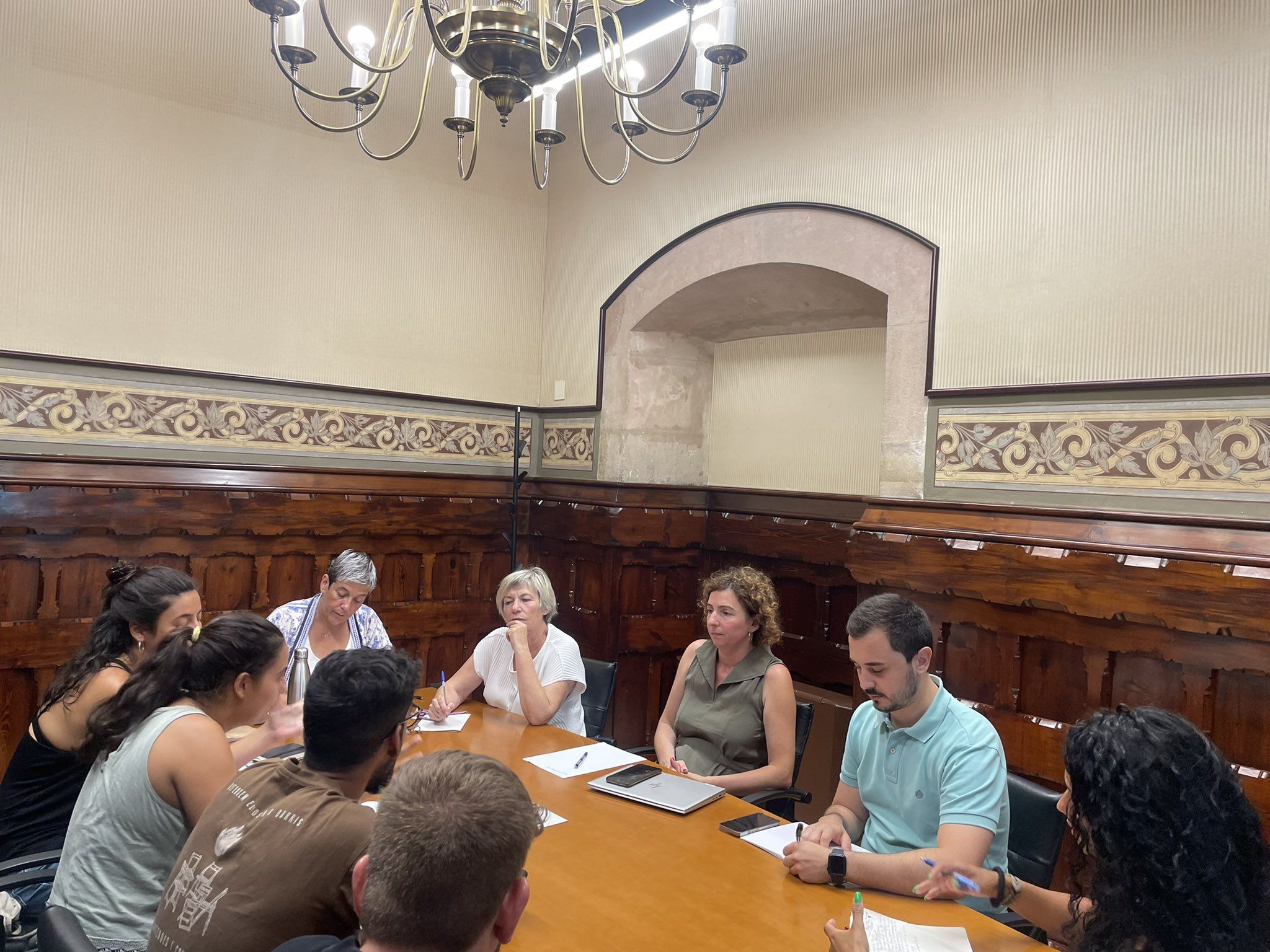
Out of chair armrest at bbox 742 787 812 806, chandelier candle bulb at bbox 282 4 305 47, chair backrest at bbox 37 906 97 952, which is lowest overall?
chair armrest at bbox 742 787 812 806

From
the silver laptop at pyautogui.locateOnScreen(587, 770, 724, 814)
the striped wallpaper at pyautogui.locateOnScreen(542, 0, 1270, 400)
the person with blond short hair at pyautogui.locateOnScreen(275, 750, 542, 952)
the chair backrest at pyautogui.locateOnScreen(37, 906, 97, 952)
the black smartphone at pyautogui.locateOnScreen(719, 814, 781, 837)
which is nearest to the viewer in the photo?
the person with blond short hair at pyautogui.locateOnScreen(275, 750, 542, 952)

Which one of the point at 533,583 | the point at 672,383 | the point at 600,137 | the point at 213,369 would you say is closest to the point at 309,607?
the point at 533,583

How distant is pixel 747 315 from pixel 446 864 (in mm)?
4227

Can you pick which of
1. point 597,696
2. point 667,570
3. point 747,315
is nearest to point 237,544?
point 597,696

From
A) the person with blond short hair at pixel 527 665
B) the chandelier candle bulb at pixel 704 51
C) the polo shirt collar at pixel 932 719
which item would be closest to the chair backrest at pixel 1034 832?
the polo shirt collar at pixel 932 719

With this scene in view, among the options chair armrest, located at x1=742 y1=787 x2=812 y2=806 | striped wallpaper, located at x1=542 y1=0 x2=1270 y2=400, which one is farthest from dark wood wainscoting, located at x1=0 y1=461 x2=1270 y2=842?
chair armrest, located at x1=742 y1=787 x2=812 y2=806

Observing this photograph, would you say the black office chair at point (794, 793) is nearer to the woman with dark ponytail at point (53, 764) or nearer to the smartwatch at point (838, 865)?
the smartwatch at point (838, 865)

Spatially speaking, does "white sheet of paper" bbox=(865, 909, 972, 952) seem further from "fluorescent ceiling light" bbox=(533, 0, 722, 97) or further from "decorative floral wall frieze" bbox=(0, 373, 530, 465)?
"decorative floral wall frieze" bbox=(0, 373, 530, 465)

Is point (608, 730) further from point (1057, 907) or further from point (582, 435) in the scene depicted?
point (1057, 907)

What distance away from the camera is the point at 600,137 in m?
5.39

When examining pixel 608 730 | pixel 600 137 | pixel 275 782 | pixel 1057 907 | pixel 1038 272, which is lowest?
pixel 608 730

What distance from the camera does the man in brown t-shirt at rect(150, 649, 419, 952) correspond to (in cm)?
137

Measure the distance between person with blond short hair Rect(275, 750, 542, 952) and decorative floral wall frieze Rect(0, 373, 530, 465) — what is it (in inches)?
146

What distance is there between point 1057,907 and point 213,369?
13.8ft
